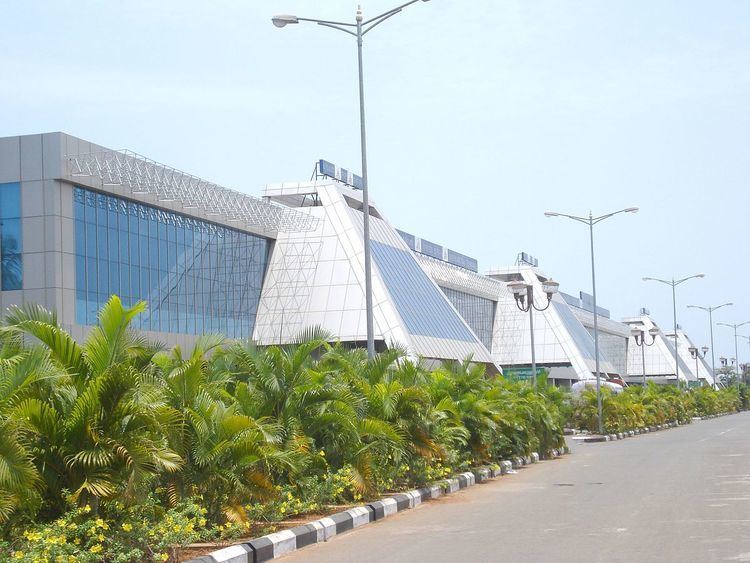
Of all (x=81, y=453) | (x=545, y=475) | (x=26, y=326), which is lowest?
(x=545, y=475)

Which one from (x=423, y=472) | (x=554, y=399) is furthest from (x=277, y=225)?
(x=423, y=472)

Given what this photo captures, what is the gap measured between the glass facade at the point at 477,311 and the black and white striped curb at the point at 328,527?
211 feet

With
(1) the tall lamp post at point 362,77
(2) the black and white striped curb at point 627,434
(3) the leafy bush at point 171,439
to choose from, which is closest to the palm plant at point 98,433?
(3) the leafy bush at point 171,439

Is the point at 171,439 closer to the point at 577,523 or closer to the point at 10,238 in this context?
the point at 577,523

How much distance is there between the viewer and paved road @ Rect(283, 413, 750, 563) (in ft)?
35.3

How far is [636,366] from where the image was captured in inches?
5118

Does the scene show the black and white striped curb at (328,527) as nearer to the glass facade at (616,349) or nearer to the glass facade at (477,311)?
the glass facade at (477,311)

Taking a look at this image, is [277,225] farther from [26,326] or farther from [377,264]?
[26,326]

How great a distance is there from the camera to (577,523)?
43.2 feet

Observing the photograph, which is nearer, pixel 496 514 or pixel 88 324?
pixel 496 514

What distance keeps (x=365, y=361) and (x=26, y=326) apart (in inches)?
399

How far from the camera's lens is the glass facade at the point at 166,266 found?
41.0 meters

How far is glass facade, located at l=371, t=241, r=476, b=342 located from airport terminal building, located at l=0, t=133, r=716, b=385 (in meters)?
0.13

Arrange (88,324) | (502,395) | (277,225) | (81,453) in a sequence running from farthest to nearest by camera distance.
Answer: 1. (277,225)
2. (88,324)
3. (502,395)
4. (81,453)
